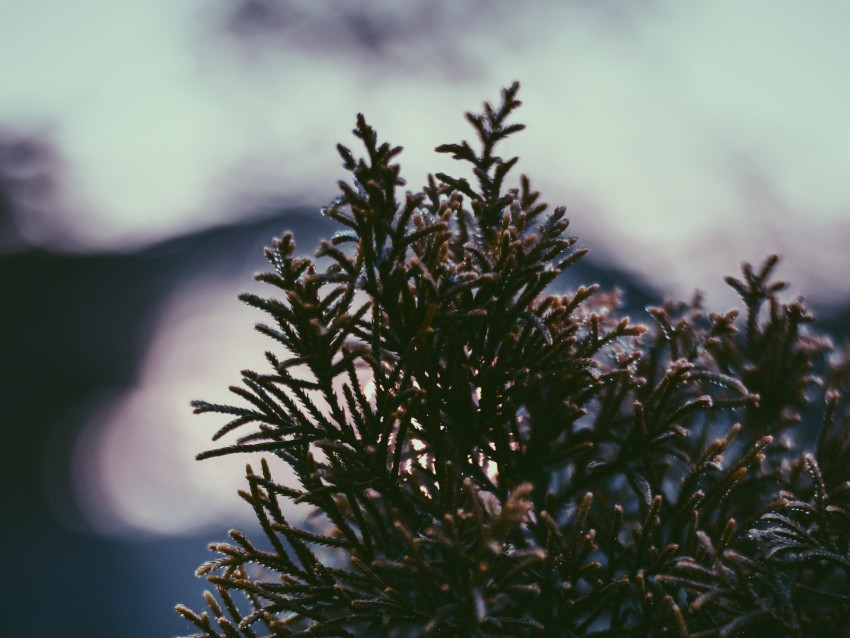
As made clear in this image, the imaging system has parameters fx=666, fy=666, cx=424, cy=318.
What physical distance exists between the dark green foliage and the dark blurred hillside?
1897cm

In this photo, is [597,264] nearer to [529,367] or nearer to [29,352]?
[529,367]

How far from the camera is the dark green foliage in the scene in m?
2.54

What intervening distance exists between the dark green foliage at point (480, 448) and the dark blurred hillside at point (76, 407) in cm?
1897

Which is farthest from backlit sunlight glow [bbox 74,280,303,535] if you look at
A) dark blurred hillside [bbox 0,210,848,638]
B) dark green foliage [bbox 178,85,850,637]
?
dark green foliage [bbox 178,85,850,637]

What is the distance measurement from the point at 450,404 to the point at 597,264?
17271mm

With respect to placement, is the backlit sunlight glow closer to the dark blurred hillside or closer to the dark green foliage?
the dark blurred hillside

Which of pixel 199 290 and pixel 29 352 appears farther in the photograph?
pixel 199 290

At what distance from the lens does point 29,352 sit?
22.7 metres

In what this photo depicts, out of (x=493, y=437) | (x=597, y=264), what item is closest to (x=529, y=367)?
(x=493, y=437)

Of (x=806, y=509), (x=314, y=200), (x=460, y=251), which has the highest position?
(x=314, y=200)

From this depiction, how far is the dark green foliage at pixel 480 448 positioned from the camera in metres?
2.54

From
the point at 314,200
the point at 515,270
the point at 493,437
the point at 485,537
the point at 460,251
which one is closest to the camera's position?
the point at 485,537

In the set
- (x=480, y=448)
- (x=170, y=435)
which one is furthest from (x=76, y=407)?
(x=480, y=448)

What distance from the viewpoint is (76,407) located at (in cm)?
2400
